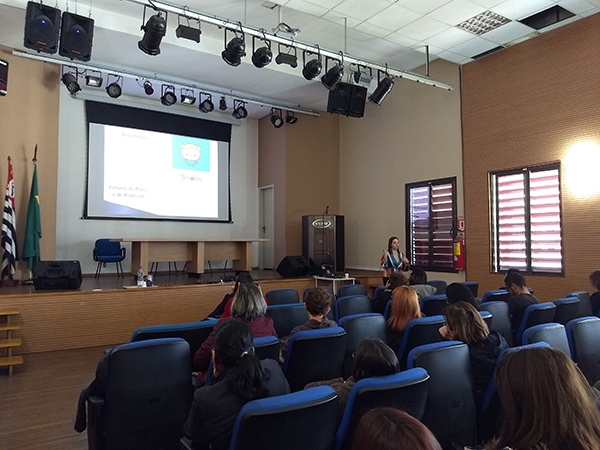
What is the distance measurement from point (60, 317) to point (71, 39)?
3.28 meters

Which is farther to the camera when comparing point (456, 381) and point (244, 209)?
point (244, 209)

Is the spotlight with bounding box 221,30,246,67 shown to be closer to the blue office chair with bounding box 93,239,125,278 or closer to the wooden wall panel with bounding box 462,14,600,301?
the wooden wall panel with bounding box 462,14,600,301

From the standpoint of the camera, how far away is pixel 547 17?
6.04 meters

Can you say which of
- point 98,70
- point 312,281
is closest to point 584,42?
point 312,281

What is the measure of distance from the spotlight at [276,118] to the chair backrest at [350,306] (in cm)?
627

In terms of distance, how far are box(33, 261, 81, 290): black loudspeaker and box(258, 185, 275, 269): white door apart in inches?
210

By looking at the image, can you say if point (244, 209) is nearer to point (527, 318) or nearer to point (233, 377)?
point (527, 318)

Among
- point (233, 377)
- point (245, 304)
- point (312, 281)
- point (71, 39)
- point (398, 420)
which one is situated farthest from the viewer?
point (312, 281)

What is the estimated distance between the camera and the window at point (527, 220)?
20.7 feet

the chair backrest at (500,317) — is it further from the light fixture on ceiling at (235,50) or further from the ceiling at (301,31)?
the light fixture on ceiling at (235,50)

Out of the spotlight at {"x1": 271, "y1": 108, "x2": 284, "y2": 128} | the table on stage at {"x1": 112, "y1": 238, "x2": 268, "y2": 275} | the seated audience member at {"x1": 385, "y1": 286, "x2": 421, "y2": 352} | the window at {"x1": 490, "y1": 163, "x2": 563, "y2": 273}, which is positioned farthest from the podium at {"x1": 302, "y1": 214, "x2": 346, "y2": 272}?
the seated audience member at {"x1": 385, "y1": 286, "x2": 421, "y2": 352}

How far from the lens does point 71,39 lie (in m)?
4.98

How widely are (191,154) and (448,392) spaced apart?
879 centimetres

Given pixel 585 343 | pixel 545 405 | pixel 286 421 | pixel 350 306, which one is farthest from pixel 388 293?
pixel 545 405
